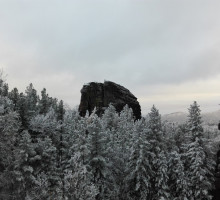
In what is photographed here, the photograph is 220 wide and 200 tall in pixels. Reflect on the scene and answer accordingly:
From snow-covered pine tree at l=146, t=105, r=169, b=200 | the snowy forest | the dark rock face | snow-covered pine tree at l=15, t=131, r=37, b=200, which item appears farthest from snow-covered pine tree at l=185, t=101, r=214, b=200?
the dark rock face

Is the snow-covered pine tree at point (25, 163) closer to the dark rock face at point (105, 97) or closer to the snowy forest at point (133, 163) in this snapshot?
the snowy forest at point (133, 163)

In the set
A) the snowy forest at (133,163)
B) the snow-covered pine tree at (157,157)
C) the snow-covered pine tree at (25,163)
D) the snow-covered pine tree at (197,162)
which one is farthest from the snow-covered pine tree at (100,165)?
the snow-covered pine tree at (197,162)

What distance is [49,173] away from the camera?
45562 millimetres

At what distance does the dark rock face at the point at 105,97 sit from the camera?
94.8m

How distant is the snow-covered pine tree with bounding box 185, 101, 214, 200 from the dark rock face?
45.9m

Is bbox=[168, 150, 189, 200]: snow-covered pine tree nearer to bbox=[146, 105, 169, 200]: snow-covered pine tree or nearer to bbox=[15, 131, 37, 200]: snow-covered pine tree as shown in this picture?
bbox=[146, 105, 169, 200]: snow-covered pine tree

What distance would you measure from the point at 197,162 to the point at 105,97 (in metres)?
53.5

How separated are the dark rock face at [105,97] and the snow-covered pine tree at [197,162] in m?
45.9

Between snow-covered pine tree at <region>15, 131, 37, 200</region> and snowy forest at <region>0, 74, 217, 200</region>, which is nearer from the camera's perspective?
snow-covered pine tree at <region>15, 131, 37, 200</region>

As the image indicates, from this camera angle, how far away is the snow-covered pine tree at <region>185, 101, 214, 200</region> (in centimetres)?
4541

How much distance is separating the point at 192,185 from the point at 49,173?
20.8 meters

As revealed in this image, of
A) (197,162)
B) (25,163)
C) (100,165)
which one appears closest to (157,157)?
(197,162)

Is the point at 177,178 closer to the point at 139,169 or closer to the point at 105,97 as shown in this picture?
the point at 139,169

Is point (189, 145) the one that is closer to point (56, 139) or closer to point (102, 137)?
point (102, 137)
